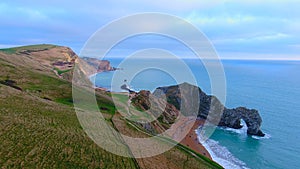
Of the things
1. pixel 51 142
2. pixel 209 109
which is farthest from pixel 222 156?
pixel 51 142

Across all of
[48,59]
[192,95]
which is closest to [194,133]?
[192,95]

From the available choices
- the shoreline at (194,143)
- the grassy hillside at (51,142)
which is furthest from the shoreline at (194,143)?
the grassy hillside at (51,142)

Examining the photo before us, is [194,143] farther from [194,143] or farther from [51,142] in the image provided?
[51,142]

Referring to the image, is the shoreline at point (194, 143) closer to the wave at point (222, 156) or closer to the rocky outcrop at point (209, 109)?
the wave at point (222, 156)

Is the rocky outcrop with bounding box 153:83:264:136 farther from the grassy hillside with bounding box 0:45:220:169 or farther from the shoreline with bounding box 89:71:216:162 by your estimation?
the grassy hillside with bounding box 0:45:220:169

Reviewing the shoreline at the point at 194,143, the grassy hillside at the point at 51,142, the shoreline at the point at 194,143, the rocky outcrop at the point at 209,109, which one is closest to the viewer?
the grassy hillside at the point at 51,142

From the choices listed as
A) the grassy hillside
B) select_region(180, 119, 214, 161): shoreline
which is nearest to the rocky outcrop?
select_region(180, 119, 214, 161): shoreline

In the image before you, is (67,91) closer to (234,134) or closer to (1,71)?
(1,71)
